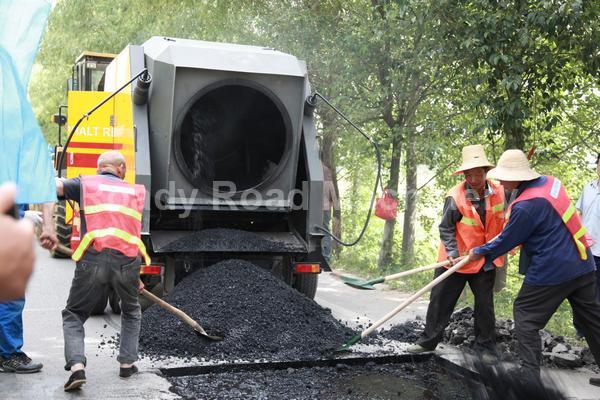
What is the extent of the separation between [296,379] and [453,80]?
17.2 feet

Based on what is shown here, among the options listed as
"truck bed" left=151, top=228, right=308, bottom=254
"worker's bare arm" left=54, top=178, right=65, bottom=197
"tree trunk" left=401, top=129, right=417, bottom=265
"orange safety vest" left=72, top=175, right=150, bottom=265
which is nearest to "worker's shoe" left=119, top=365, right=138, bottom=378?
"orange safety vest" left=72, top=175, right=150, bottom=265

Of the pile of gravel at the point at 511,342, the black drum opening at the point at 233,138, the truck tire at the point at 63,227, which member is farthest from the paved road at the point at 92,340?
the black drum opening at the point at 233,138

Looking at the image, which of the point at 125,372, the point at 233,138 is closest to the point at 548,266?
the point at 125,372

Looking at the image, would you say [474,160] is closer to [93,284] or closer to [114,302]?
[93,284]

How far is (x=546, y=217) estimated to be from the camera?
16.5ft

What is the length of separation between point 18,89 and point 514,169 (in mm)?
3368

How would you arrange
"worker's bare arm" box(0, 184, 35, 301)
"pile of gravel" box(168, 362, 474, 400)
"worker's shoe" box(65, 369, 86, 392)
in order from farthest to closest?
"pile of gravel" box(168, 362, 474, 400) < "worker's shoe" box(65, 369, 86, 392) < "worker's bare arm" box(0, 184, 35, 301)

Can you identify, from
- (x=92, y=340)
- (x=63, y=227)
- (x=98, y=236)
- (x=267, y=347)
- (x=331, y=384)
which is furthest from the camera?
(x=63, y=227)

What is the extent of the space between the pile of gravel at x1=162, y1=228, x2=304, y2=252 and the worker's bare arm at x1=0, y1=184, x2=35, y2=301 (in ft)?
17.8

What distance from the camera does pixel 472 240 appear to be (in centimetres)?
603

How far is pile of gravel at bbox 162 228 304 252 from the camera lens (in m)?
7.16

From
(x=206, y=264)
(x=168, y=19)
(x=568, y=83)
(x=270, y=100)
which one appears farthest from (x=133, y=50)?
(x=168, y=19)

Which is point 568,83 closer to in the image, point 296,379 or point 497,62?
point 497,62

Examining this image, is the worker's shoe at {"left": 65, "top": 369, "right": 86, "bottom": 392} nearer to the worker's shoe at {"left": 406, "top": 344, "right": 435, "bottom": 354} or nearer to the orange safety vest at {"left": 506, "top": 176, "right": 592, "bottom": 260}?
the worker's shoe at {"left": 406, "top": 344, "right": 435, "bottom": 354}
